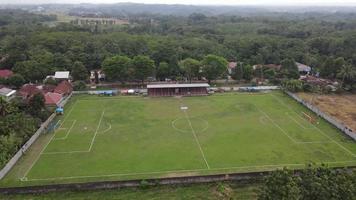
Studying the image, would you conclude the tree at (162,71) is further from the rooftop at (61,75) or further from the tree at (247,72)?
the rooftop at (61,75)

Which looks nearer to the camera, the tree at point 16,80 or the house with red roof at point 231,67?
the tree at point 16,80

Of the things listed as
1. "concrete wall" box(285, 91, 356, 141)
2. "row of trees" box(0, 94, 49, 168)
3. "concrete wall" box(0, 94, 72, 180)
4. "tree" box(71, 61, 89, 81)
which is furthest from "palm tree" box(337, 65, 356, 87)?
"row of trees" box(0, 94, 49, 168)

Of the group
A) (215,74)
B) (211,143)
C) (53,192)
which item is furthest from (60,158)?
(215,74)

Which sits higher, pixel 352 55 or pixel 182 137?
pixel 352 55

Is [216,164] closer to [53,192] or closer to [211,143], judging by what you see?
[211,143]

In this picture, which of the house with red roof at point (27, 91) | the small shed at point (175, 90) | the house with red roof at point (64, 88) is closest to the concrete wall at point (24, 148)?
the house with red roof at point (64, 88)
